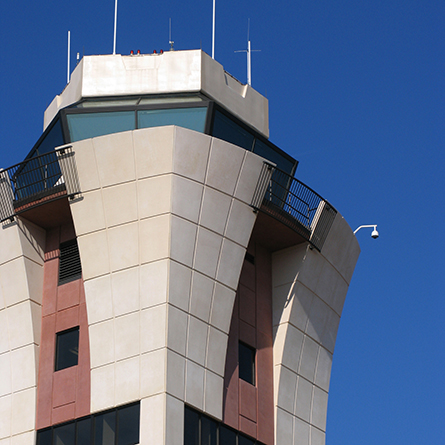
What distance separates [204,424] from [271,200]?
9517 mm

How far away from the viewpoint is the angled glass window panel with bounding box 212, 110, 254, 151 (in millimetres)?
38594

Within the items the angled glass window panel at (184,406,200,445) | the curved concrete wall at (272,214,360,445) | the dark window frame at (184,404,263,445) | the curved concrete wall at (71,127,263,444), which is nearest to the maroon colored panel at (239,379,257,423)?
the dark window frame at (184,404,263,445)

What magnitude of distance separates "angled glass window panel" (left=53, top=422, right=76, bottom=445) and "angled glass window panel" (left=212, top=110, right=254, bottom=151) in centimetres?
1283

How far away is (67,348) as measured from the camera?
36031 mm

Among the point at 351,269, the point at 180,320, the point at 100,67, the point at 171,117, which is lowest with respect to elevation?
the point at 180,320

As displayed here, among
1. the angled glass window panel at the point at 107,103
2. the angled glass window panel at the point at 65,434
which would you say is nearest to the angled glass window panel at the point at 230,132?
the angled glass window panel at the point at 107,103

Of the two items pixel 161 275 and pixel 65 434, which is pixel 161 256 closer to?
pixel 161 275

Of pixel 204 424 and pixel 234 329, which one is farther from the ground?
pixel 234 329

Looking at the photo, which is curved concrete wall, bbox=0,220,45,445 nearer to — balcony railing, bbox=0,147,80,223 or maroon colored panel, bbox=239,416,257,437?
balcony railing, bbox=0,147,80,223

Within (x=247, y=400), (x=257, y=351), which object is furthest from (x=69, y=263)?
(x=247, y=400)

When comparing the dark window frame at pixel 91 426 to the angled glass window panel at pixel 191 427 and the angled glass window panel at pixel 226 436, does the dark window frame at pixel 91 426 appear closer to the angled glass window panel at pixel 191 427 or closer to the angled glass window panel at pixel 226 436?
the angled glass window panel at pixel 191 427

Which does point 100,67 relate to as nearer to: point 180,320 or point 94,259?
point 94,259

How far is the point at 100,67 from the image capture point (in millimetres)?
40688

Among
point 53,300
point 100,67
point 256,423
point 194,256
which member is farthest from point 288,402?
point 100,67
